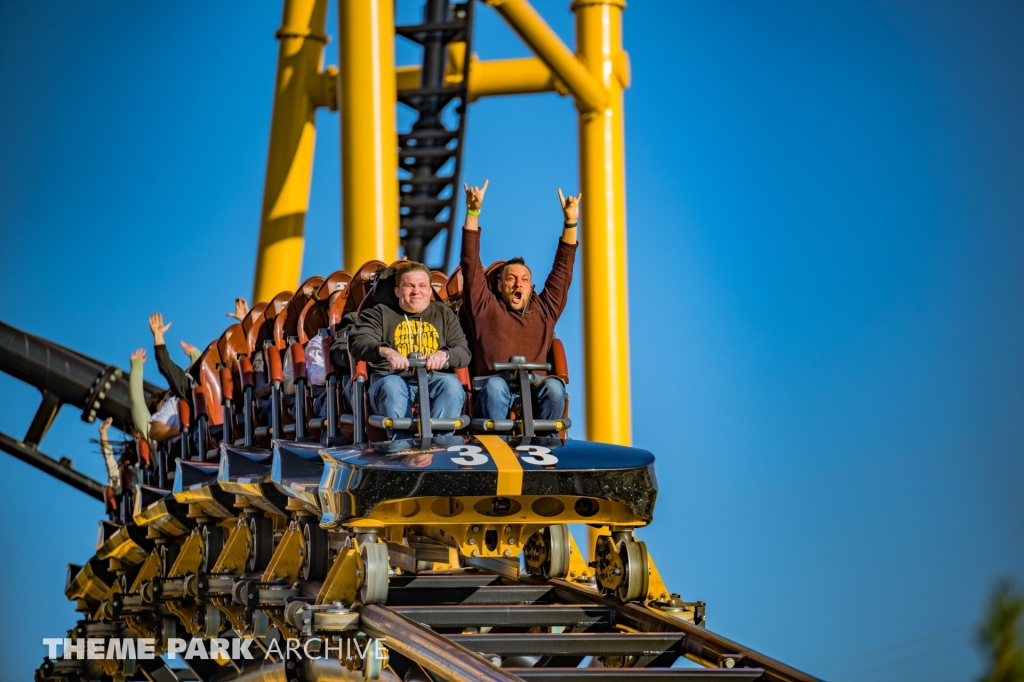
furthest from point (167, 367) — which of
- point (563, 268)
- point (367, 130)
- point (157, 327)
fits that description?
point (367, 130)

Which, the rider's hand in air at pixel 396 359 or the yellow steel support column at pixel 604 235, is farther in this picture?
the yellow steel support column at pixel 604 235

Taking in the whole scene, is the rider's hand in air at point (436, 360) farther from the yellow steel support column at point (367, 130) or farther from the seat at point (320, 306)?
the yellow steel support column at point (367, 130)

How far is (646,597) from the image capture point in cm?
553

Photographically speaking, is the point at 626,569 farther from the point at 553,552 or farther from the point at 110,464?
the point at 110,464

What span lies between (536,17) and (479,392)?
621 cm

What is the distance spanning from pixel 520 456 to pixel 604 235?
6823 mm

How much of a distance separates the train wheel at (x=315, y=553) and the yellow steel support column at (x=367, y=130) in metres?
4.18

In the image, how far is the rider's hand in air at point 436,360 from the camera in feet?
17.4

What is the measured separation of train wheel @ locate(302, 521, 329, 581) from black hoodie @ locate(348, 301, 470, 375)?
67cm

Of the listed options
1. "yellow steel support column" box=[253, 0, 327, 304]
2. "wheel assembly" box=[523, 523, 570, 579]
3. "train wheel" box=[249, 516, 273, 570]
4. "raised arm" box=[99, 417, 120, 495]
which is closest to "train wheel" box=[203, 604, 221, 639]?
"train wheel" box=[249, 516, 273, 570]

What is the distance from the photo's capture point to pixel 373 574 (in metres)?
4.85

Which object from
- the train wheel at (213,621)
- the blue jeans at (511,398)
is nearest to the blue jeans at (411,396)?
the blue jeans at (511,398)

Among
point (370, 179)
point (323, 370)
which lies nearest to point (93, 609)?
point (370, 179)

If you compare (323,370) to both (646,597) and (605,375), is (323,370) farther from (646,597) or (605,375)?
(605,375)
